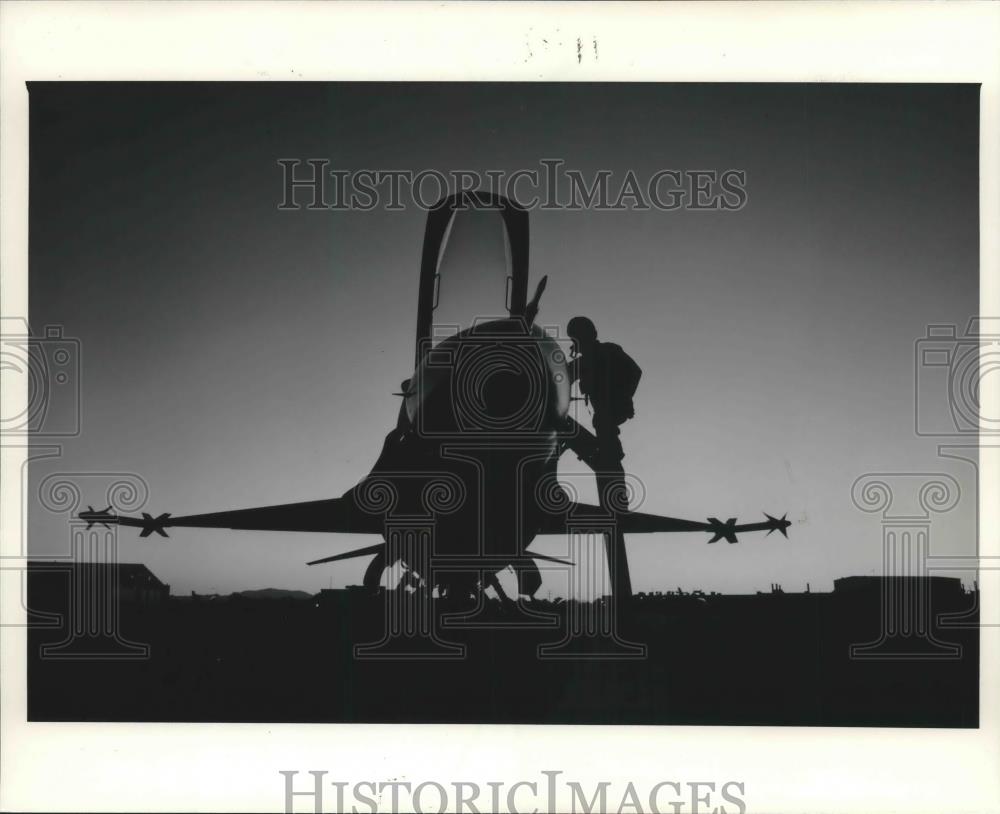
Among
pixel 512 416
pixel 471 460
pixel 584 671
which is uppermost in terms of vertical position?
pixel 512 416

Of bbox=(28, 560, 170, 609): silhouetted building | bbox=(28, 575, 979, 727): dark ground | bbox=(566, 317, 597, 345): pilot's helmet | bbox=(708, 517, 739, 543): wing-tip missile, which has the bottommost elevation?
bbox=(28, 575, 979, 727): dark ground

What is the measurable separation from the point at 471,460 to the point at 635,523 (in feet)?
1.69

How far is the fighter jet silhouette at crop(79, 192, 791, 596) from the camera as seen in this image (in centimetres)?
269

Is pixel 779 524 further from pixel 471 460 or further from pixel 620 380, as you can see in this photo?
pixel 471 460

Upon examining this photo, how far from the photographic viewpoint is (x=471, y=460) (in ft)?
8.89

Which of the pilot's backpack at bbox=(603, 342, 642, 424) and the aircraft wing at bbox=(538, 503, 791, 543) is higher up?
the pilot's backpack at bbox=(603, 342, 642, 424)

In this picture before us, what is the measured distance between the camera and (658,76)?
274 centimetres
